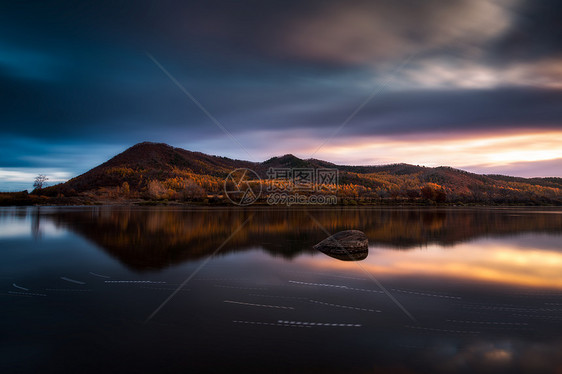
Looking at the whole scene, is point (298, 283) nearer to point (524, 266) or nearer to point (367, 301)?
point (367, 301)

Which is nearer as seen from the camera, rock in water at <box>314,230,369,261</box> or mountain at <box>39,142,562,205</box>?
rock in water at <box>314,230,369,261</box>

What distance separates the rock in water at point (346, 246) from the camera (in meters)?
12.8

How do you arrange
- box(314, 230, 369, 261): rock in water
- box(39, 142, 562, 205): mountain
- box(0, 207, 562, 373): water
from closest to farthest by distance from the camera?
box(0, 207, 562, 373): water, box(314, 230, 369, 261): rock in water, box(39, 142, 562, 205): mountain

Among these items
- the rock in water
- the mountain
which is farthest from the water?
the mountain

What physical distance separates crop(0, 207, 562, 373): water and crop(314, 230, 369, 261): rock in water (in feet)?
2.00

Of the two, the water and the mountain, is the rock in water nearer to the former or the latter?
the water

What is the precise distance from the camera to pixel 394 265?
11.0 metres

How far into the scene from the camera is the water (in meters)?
4.33

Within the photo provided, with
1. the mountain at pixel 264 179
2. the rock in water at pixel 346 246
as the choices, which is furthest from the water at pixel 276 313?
the mountain at pixel 264 179

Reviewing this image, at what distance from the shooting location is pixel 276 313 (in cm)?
613

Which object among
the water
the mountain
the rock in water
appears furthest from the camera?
the mountain

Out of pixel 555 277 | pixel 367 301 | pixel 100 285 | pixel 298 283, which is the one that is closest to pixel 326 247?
pixel 298 283

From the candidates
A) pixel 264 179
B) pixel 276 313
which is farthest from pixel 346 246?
pixel 264 179

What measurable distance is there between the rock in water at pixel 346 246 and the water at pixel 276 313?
0.61 meters
